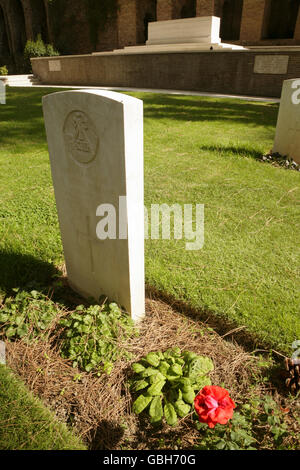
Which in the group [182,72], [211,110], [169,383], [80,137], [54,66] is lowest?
[169,383]

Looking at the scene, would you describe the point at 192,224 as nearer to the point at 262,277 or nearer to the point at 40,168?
the point at 262,277

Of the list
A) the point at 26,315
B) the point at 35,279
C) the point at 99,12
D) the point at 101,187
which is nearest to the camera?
the point at 101,187

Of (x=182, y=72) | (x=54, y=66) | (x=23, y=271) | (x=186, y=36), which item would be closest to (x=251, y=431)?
(x=23, y=271)

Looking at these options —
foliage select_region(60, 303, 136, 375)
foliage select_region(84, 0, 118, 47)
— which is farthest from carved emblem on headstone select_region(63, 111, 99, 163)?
foliage select_region(84, 0, 118, 47)

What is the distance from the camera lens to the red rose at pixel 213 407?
1246 mm

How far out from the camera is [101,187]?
1826 mm

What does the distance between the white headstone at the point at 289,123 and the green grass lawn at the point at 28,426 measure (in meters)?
4.84

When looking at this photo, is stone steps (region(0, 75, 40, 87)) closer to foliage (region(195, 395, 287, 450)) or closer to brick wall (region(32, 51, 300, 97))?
brick wall (region(32, 51, 300, 97))

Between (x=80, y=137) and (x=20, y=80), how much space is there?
17.4m

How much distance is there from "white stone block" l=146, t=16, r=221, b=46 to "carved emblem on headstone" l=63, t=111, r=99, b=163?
44.8 feet

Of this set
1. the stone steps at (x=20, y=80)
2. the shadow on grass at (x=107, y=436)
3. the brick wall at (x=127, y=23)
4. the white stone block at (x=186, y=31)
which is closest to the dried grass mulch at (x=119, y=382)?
the shadow on grass at (x=107, y=436)

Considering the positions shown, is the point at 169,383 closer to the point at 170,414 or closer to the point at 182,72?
the point at 170,414

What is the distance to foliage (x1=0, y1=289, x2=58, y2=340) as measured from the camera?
208 cm

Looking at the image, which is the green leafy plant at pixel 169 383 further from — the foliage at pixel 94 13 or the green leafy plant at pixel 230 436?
the foliage at pixel 94 13
